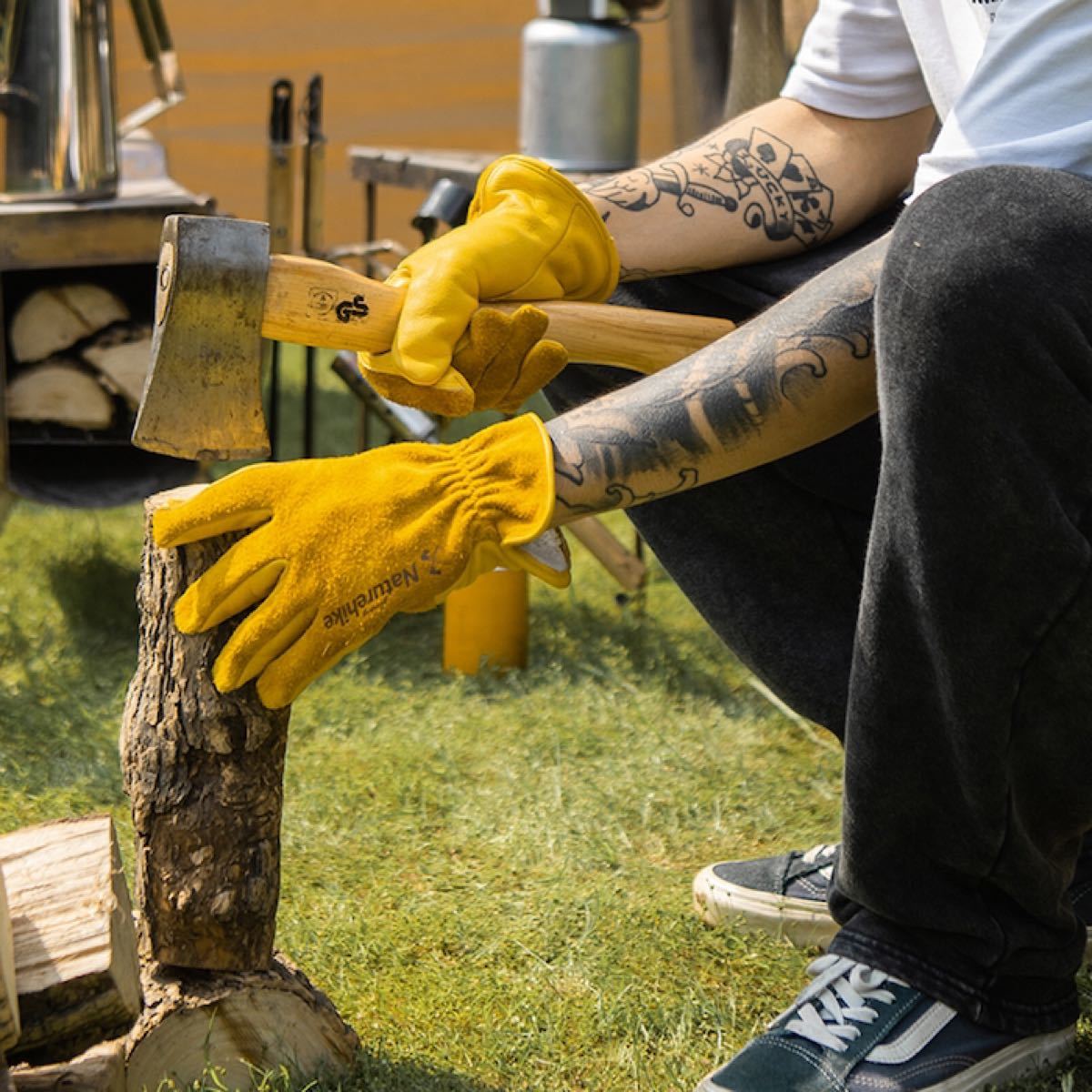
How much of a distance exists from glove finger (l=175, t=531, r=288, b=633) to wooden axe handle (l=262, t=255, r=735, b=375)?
264 mm

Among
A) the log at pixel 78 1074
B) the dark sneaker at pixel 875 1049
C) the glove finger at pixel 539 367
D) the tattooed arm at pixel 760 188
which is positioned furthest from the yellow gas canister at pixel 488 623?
the log at pixel 78 1074

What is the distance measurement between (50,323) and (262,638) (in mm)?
1871

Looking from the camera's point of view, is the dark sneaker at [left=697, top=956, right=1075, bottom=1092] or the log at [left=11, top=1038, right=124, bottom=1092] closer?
the log at [left=11, top=1038, right=124, bottom=1092]

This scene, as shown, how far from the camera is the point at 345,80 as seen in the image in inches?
233

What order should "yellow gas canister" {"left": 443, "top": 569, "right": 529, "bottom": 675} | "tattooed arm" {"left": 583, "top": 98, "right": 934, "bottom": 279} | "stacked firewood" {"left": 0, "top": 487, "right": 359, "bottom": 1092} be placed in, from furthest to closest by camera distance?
"yellow gas canister" {"left": 443, "top": 569, "right": 529, "bottom": 675} → "tattooed arm" {"left": 583, "top": 98, "right": 934, "bottom": 279} → "stacked firewood" {"left": 0, "top": 487, "right": 359, "bottom": 1092}

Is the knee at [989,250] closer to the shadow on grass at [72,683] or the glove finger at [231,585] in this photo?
the glove finger at [231,585]

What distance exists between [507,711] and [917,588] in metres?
1.43

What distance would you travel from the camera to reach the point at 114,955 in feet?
4.42

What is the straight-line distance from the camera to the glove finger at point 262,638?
1.39m

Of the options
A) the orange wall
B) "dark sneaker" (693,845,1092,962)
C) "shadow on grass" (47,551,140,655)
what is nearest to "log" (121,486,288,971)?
"dark sneaker" (693,845,1092,962)

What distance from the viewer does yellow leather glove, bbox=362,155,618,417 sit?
1.58 metres

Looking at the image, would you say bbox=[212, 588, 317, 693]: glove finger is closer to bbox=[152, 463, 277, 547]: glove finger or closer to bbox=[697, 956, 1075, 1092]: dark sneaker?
bbox=[152, 463, 277, 547]: glove finger

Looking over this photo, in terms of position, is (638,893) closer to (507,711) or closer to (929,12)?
(507,711)

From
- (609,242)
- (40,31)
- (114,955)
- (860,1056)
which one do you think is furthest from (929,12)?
(40,31)
